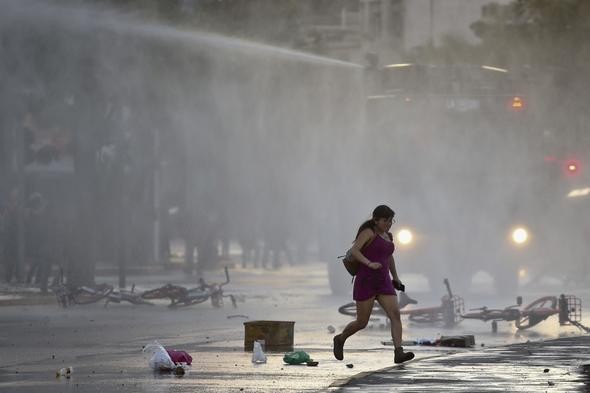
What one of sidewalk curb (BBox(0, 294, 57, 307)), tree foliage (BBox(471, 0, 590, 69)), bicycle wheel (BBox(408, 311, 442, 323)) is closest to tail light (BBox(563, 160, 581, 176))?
sidewalk curb (BBox(0, 294, 57, 307))

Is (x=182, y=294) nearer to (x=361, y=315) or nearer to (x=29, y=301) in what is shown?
(x=29, y=301)

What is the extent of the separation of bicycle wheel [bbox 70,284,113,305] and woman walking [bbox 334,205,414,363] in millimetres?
12911

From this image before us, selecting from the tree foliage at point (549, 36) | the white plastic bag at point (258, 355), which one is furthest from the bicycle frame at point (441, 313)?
the tree foliage at point (549, 36)

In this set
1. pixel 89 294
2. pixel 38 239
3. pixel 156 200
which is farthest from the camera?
pixel 156 200

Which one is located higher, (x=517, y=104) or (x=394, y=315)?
(x=517, y=104)

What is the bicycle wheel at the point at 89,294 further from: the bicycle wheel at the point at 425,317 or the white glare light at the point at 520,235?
the white glare light at the point at 520,235

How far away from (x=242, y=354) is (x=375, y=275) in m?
1.94

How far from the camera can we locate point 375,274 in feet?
62.2

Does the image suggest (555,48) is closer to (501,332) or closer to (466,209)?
(466,209)

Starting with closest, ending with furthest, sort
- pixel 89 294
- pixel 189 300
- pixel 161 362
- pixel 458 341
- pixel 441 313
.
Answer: pixel 161 362 → pixel 458 341 → pixel 441 313 → pixel 189 300 → pixel 89 294

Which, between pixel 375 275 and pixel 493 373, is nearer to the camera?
pixel 493 373

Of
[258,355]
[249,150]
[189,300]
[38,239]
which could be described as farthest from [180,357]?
[249,150]

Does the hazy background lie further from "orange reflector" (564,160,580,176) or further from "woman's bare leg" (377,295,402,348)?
"woman's bare leg" (377,295,402,348)

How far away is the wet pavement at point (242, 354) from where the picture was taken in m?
16.5
